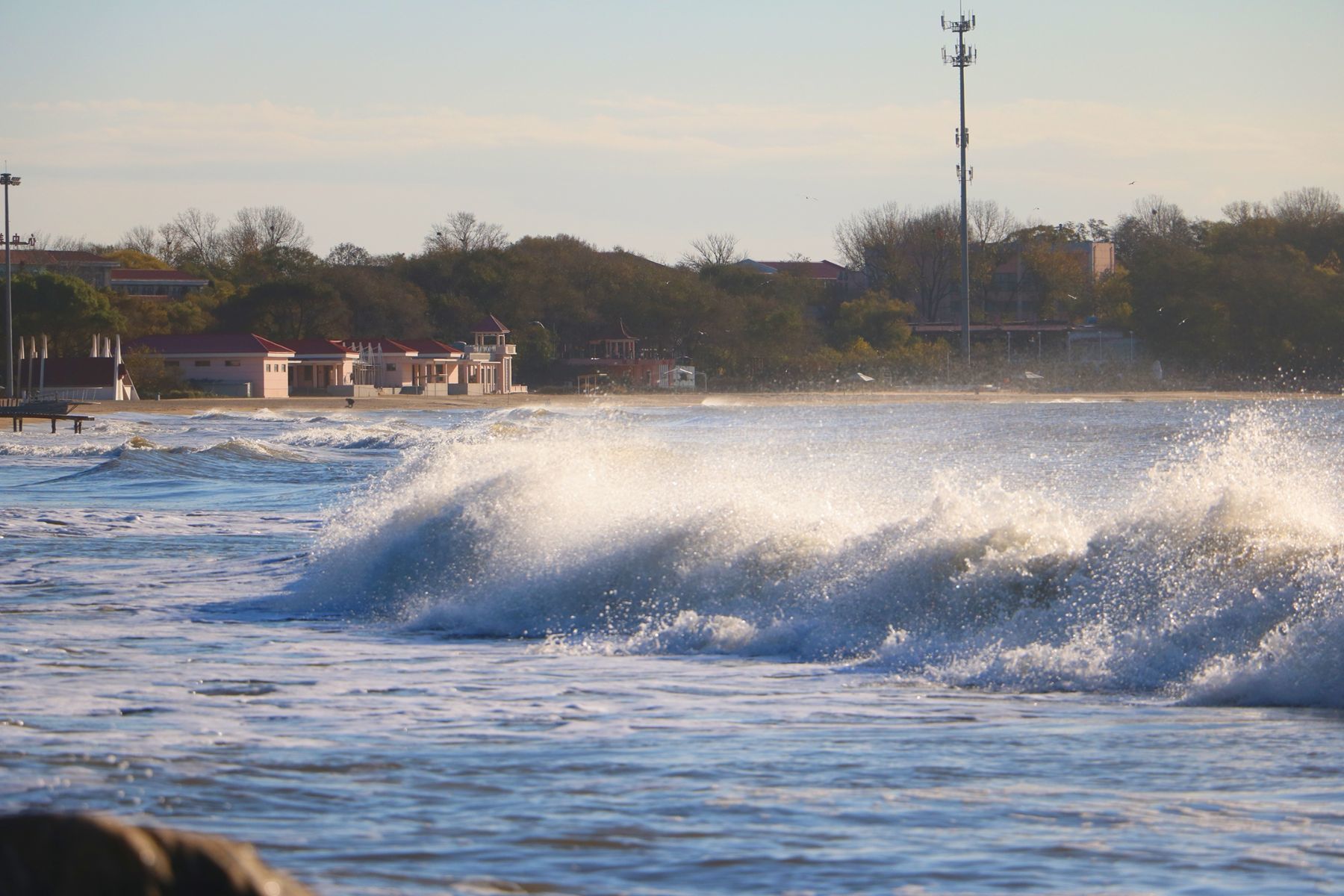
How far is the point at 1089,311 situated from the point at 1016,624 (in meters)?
108

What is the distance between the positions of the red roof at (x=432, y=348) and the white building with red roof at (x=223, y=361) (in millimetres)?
12359

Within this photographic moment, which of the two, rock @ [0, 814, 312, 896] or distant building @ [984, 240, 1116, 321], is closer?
rock @ [0, 814, 312, 896]

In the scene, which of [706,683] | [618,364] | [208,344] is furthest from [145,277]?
[706,683]

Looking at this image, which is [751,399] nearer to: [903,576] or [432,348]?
[432,348]

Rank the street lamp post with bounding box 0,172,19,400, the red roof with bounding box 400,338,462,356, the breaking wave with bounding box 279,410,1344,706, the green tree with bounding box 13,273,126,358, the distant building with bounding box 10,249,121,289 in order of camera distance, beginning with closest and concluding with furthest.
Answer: the breaking wave with bounding box 279,410,1344,706
the street lamp post with bounding box 0,172,19,400
the green tree with bounding box 13,273,126,358
the red roof with bounding box 400,338,462,356
the distant building with bounding box 10,249,121,289

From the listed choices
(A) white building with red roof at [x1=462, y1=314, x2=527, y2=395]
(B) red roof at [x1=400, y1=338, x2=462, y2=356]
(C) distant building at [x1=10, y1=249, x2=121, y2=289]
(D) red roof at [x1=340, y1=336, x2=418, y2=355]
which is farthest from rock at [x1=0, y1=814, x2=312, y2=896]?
(C) distant building at [x1=10, y1=249, x2=121, y2=289]

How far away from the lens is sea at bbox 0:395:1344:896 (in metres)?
5.86

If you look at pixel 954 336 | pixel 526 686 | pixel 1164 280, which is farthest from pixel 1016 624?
pixel 954 336

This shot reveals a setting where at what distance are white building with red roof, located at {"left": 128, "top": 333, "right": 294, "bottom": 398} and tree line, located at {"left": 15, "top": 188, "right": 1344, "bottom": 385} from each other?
377 cm

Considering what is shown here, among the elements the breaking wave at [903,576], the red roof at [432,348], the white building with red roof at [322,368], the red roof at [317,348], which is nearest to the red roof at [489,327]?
the red roof at [432,348]

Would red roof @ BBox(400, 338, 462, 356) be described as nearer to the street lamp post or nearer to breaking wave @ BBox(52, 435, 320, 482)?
the street lamp post

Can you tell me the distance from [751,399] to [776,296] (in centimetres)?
2869

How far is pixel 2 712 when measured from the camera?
844 cm

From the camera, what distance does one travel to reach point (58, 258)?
121 m
